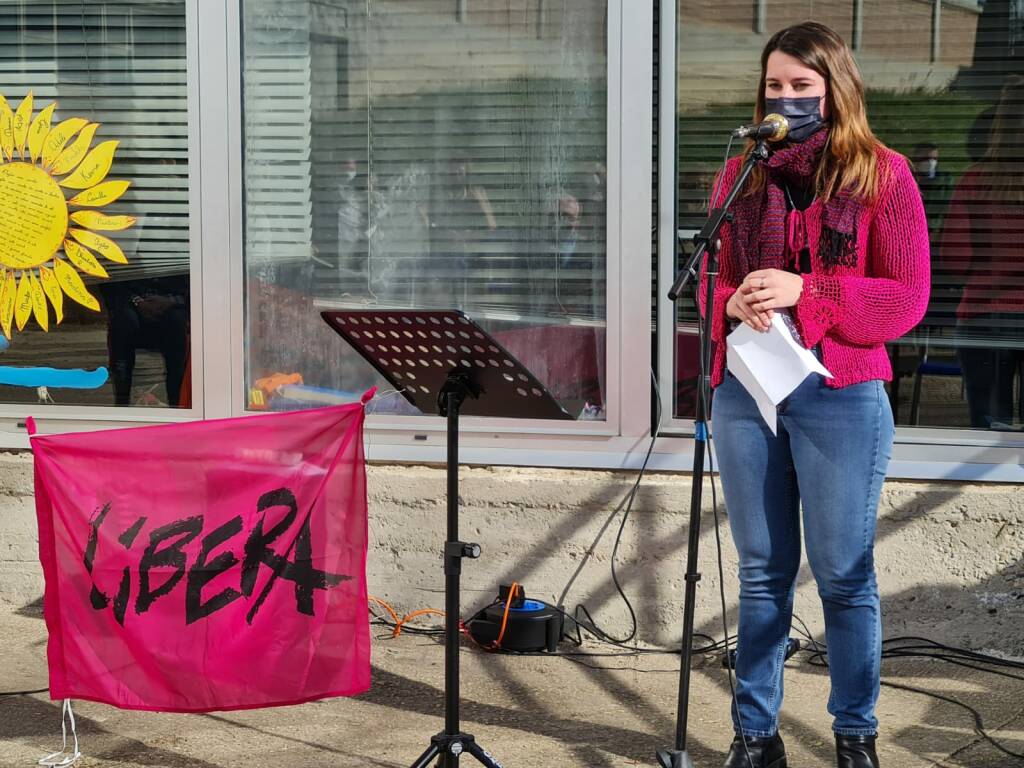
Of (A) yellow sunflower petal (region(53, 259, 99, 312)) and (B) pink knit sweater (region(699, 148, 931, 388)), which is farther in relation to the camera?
(A) yellow sunflower petal (region(53, 259, 99, 312))

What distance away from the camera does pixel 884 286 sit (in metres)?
3.59

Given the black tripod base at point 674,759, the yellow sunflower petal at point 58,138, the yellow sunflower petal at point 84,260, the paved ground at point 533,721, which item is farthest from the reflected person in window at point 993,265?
the yellow sunflower petal at point 58,138

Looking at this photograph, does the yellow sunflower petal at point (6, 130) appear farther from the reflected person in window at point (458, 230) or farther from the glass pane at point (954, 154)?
the glass pane at point (954, 154)

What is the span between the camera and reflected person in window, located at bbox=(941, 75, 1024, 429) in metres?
5.20

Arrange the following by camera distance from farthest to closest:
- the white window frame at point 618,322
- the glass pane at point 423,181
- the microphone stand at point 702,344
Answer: the glass pane at point 423,181, the white window frame at point 618,322, the microphone stand at point 702,344

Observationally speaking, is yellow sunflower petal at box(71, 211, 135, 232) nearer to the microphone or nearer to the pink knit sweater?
the pink knit sweater

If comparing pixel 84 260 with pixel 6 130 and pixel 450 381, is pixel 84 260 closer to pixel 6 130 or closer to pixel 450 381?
pixel 6 130

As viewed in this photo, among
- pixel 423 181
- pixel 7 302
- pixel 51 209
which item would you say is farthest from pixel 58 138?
pixel 423 181

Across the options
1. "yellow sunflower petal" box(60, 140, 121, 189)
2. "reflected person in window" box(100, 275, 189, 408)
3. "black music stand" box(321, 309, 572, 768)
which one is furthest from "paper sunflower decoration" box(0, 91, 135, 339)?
"black music stand" box(321, 309, 572, 768)

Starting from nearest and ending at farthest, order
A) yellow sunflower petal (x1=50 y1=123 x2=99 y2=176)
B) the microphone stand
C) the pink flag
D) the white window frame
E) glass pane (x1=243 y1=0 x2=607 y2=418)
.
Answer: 1. the microphone stand
2. the pink flag
3. the white window frame
4. glass pane (x1=243 y1=0 x2=607 y2=418)
5. yellow sunflower petal (x1=50 y1=123 x2=99 y2=176)

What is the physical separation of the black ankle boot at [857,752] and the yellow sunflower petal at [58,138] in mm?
4248

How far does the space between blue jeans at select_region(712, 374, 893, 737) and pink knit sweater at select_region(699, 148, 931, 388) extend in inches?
3.3

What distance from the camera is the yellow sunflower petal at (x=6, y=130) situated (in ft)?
19.9

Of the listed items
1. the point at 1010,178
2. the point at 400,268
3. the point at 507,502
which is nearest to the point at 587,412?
the point at 507,502
